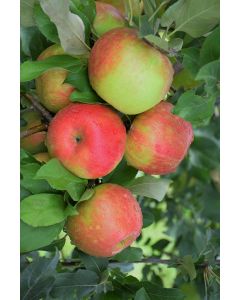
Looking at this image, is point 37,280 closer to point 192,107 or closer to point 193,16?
point 192,107

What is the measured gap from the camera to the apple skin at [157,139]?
91cm

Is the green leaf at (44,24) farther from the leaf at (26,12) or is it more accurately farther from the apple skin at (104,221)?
the apple skin at (104,221)

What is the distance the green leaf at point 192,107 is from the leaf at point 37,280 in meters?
0.41

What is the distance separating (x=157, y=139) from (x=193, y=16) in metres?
0.21

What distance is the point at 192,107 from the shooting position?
83cm

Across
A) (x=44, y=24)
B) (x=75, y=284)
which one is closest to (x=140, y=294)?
(x=75, y=284)

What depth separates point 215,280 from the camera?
121cm

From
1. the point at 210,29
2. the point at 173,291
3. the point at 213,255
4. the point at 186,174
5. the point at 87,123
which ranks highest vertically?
the point at 210,29

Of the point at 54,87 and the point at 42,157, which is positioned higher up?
the point at 54,87

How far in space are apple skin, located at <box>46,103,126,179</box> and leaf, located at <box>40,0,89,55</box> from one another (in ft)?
0.31

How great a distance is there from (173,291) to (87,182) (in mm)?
299
